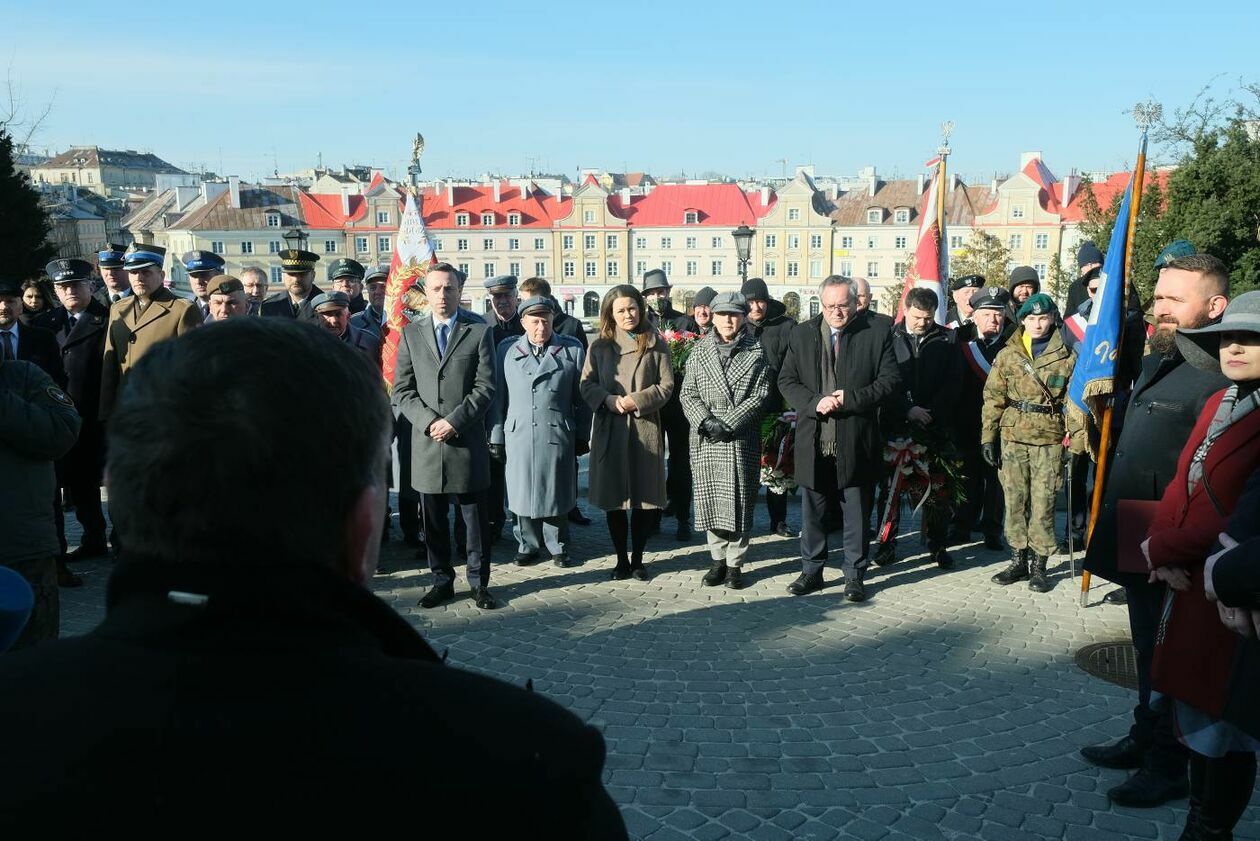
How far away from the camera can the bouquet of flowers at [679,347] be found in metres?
9.32

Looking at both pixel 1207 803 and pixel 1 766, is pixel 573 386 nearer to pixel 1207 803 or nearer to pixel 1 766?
pixel 1207 803

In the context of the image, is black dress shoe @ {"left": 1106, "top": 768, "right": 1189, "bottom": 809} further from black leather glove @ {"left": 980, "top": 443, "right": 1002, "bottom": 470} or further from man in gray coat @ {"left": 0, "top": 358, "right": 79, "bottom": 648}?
man in gray coat @ {"left": 0, "top": 358, "right": 79, "bottom": 648}

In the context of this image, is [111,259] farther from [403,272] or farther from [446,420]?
[446,420]

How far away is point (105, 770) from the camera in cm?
112

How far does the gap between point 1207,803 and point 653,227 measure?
253 feet

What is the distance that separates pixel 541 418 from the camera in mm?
7773

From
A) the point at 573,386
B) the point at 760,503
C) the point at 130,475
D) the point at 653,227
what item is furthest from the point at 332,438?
A: the point at 653,227

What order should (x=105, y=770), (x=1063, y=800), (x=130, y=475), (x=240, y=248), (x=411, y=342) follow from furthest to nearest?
(x=240, y=248)
(x=411, y=342)
(x=1063, y=800)
(x=130, y=475)
(x=105, y=770)

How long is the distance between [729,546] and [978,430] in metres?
2.79

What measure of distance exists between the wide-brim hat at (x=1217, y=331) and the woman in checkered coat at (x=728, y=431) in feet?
12.0

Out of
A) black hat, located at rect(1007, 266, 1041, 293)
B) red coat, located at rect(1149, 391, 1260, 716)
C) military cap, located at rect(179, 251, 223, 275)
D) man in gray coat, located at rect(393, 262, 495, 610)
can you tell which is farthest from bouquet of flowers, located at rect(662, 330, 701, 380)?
red coat, located at rect(1149, 391, 1260, 716)

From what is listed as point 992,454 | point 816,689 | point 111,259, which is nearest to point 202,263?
point 111,259

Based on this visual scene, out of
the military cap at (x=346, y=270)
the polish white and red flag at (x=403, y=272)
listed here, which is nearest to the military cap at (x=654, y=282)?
the polish white and red flag at (x=403, y=272)

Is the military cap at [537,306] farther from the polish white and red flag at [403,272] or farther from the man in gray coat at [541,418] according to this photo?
the polish white and red flag at [403,272]
